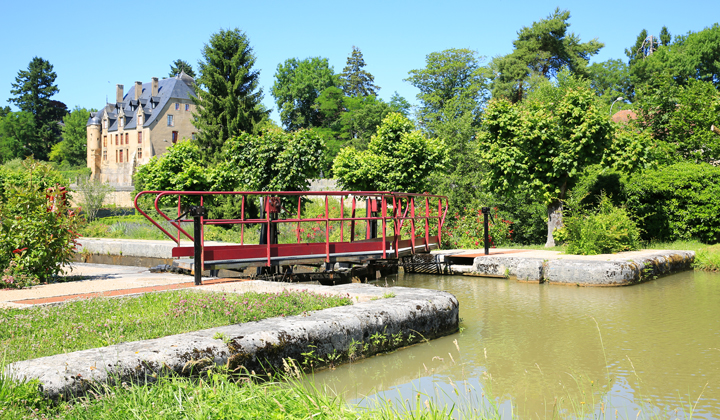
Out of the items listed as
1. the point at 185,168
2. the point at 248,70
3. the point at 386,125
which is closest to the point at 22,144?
the point at 248,70

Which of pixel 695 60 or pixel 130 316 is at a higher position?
pixel 695 60

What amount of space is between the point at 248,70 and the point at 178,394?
35.5 metres

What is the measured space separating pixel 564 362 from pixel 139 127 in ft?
213

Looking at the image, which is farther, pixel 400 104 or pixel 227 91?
pixel 400 104

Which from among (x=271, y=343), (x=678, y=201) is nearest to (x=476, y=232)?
(x=678, y=201)

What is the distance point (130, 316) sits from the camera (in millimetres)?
5680

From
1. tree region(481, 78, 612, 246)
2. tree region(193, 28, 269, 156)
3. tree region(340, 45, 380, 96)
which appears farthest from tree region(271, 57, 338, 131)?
tree region(481, 78, 612, 246)

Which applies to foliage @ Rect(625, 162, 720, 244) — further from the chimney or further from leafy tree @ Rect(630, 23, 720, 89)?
the chimney

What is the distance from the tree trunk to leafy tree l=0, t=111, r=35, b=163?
79852 mm

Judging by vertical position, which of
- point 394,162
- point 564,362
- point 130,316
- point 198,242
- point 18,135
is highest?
point 18,135

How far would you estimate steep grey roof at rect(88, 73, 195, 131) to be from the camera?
6316 centimetres

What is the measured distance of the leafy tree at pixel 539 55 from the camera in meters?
44.5

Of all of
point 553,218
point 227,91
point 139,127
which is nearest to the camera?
point 553,218

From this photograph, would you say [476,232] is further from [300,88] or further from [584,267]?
[300,88]
